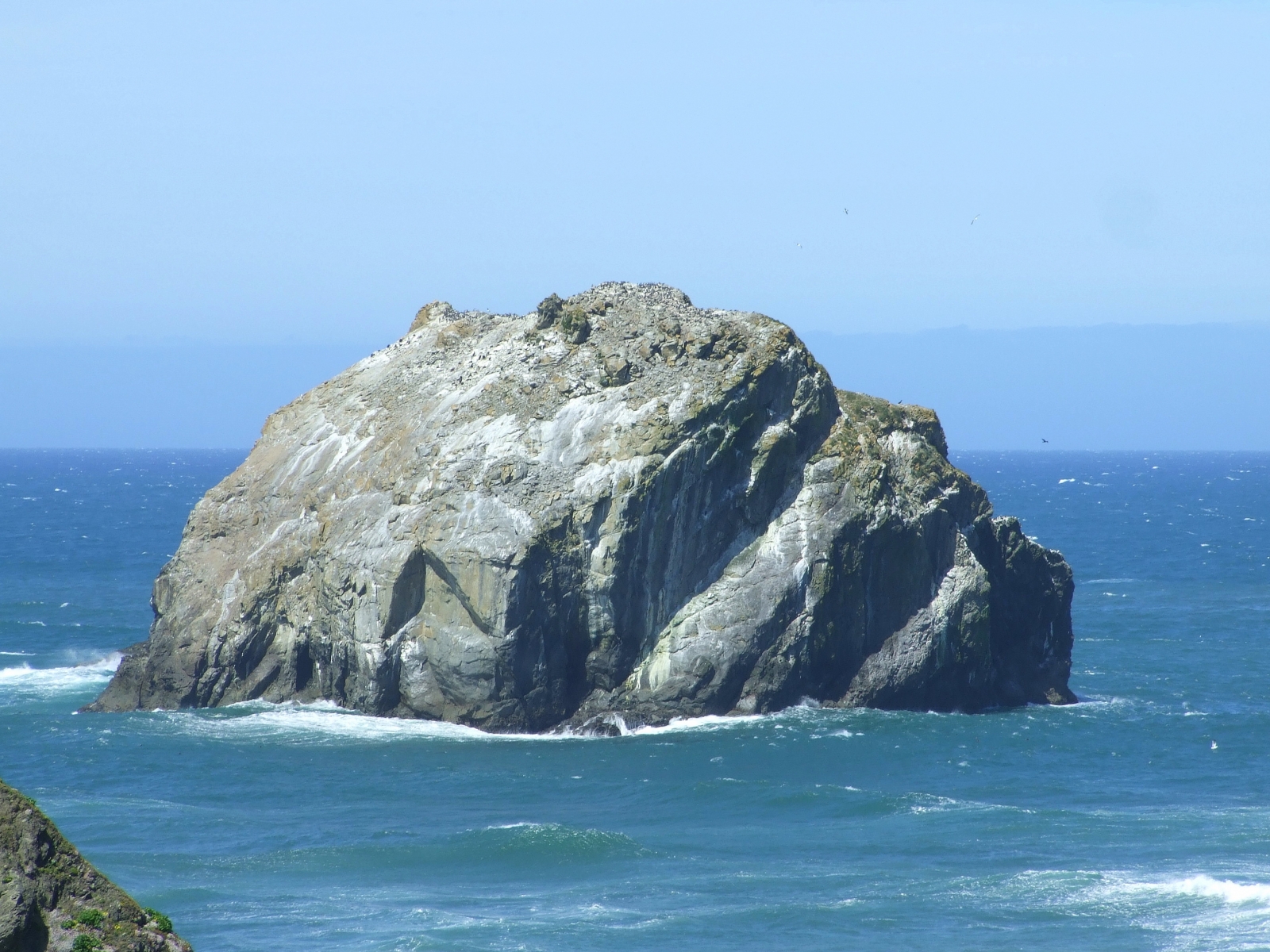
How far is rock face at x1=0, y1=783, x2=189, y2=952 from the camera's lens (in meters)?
16.1

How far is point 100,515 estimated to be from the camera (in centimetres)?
12938

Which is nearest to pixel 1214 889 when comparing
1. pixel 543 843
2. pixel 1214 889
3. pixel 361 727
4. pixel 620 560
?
pixel 1214 889

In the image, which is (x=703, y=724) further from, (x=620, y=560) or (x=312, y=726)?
(x=312, y=726)

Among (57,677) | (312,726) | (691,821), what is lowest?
(691,821)

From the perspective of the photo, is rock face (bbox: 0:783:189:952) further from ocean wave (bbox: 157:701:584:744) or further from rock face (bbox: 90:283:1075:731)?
rock face (bbox: 90:283:1075:731)

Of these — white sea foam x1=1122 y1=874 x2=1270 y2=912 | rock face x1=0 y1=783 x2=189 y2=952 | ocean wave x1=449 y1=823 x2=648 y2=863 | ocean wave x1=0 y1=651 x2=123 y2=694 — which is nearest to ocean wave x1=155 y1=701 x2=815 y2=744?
ocean wave x1=0 y1=651 x2=123 y2=694

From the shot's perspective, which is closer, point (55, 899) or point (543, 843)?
point (55, 899)

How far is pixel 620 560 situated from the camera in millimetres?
46875

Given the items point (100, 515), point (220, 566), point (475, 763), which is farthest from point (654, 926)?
point (100, 515)

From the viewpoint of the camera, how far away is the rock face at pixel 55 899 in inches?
633

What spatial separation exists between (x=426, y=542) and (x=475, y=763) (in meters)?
7.12

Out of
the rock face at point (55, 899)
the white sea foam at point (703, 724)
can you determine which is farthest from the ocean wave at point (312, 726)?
the rock face at point (55, 899)

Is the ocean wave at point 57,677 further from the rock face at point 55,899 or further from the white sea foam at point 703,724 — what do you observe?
the rock face at point 55,899

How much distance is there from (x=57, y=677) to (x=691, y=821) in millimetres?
28111
